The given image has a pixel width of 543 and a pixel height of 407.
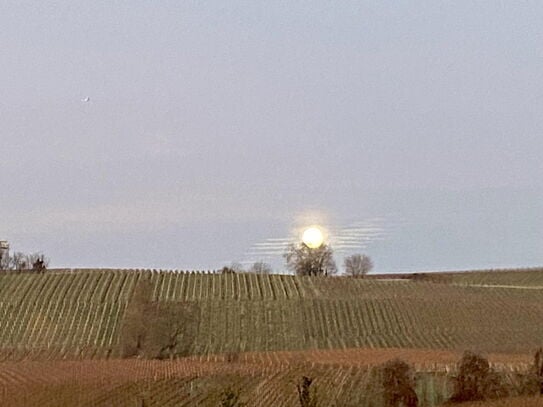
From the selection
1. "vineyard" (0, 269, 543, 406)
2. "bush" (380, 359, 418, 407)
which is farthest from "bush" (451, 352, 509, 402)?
"bush" (380, 359, 418, 407)

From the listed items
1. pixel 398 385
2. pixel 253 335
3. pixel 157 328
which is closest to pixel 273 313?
pixel 253 335

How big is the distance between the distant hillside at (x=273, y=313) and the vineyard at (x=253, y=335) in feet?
0.33

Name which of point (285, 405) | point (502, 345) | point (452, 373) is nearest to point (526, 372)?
point (452, 373)

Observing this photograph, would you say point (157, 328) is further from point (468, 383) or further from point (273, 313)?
point (468, 383)

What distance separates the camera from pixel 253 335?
46469mm

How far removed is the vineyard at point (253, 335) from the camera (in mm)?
25906

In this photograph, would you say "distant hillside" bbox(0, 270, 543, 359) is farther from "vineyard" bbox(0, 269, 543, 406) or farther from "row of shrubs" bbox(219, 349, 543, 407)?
"row of shrubs" bbox(219, 349, 543, 407)

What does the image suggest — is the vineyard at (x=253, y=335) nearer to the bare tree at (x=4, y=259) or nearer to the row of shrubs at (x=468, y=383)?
the row of shrubs at (x=468, y=383)

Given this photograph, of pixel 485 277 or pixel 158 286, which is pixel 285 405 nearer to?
pixel 158 286

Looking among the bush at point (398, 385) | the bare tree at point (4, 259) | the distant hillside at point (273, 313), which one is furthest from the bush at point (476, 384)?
the bare tree at point (4, 259)

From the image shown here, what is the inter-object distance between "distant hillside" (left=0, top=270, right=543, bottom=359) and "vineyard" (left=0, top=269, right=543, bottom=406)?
0.10m

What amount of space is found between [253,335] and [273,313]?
4.01 m

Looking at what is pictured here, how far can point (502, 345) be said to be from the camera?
43844 millimetres

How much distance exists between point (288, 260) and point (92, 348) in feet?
208
